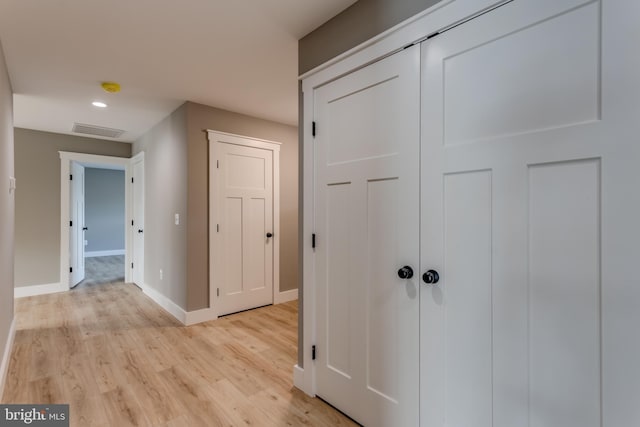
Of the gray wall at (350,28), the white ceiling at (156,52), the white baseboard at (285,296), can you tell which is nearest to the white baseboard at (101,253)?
the white ceiling at (156,52)

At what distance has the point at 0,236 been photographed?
2254 millimetres

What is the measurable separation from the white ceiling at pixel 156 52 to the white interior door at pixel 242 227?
625 mm

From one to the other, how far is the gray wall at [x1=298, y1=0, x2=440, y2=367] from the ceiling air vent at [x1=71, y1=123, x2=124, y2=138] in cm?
369

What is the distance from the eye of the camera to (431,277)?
140cm

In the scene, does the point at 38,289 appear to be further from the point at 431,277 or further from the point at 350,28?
the point at 431,277

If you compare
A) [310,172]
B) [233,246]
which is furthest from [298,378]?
[233,246]

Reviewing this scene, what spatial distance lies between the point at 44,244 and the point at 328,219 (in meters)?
4.87

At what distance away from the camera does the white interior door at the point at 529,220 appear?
0.97 m

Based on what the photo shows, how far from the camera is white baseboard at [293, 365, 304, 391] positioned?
212 cm

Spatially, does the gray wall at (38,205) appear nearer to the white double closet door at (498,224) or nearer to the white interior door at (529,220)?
the white double closet door at (498,224)

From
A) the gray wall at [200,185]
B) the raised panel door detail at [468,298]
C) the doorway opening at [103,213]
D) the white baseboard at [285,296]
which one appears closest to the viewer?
the raised panel door detail at [468,298]

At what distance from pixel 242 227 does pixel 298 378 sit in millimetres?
2090

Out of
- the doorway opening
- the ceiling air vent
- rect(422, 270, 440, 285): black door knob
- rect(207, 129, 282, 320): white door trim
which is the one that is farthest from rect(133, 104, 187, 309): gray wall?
the doorway opening

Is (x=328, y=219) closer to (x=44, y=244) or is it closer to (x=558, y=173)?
(x=558, y=173)
